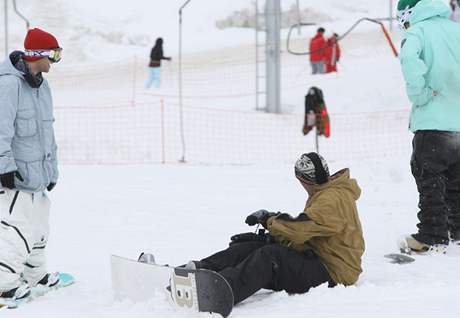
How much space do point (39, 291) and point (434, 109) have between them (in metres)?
2.93

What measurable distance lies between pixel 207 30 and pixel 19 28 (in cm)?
617

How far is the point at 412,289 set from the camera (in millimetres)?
4793

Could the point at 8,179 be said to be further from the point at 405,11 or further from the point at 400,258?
the point at 405,11

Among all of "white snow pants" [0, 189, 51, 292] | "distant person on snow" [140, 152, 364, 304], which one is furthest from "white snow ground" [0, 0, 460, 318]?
"white snow pants" [0, 189, 51, 292]

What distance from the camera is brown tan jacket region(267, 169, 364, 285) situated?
15.3 feet

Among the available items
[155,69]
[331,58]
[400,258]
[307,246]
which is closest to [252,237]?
[307,246]

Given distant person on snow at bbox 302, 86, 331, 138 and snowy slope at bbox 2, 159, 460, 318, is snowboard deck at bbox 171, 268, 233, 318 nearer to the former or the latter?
snowy slope at bbox 2, 159, 460, 318

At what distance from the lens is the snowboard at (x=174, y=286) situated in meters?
4.34

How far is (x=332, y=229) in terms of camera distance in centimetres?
468

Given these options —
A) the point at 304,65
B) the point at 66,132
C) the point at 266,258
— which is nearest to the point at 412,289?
the point at 266,258

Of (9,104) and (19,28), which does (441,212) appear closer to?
(9,104)

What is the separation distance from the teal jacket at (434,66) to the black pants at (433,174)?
84mm

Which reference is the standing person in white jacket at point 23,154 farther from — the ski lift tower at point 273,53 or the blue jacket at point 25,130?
the ski lift tower at point 273,53

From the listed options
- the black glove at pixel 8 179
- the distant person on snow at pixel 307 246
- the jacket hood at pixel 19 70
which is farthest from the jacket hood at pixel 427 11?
the black glove at pixel 8 179
